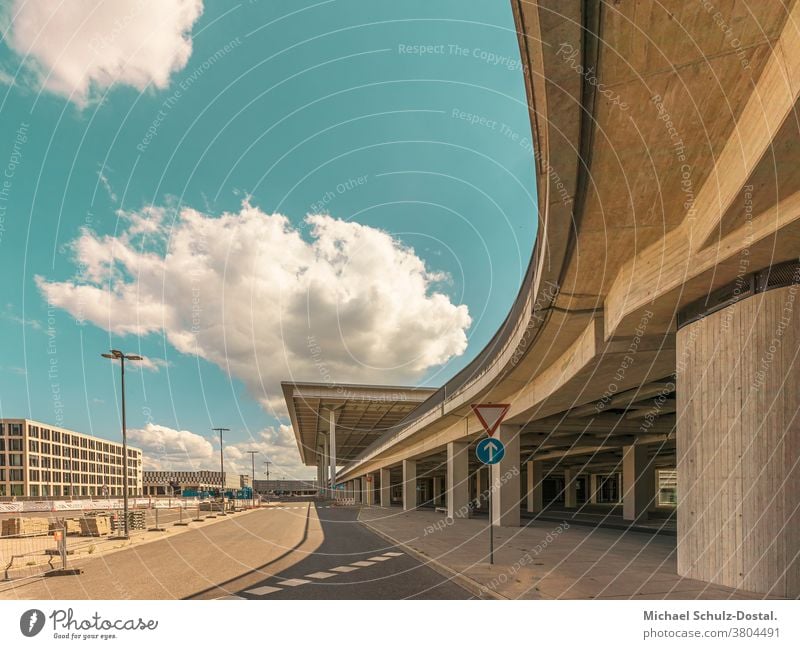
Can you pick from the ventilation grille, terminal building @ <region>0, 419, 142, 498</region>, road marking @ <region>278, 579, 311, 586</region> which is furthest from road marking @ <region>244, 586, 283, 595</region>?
terminal building @ <region>0, 419, 142, 498</region>

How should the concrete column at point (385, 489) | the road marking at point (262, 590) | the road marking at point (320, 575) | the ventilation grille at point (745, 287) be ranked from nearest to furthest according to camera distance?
the ventilation grille at point (745, 287) < the road marking at point (262, 590) < the road marking at point (320, 575) < the concrete column at point (385, 489)

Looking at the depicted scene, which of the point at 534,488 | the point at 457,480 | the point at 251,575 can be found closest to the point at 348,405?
the point at 534,488

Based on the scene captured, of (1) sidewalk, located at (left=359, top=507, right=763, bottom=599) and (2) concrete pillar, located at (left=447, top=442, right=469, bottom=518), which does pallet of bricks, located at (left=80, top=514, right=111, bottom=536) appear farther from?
(2) concrete pillar, located at (left=447, top=442, right=469, bottom=518)

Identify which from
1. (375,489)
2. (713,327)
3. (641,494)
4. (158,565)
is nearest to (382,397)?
(375,489)

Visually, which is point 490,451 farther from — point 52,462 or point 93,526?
point 52,462

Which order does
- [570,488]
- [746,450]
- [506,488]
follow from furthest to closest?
[570,488], [506,488], [746,450]

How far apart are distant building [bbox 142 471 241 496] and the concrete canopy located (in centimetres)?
8335

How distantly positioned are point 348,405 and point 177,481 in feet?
435

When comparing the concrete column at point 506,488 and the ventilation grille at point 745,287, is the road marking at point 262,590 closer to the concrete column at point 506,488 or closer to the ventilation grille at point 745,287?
the ventilation grille at point 745,287

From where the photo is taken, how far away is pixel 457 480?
32031mm

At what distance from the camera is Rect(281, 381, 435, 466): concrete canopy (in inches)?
2564

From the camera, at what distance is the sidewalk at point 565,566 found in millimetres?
8656

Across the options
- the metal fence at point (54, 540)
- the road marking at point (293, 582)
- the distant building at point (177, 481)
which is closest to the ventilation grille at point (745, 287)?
the road marking at point (293, 582)

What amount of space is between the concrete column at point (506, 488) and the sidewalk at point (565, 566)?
4015 mm
